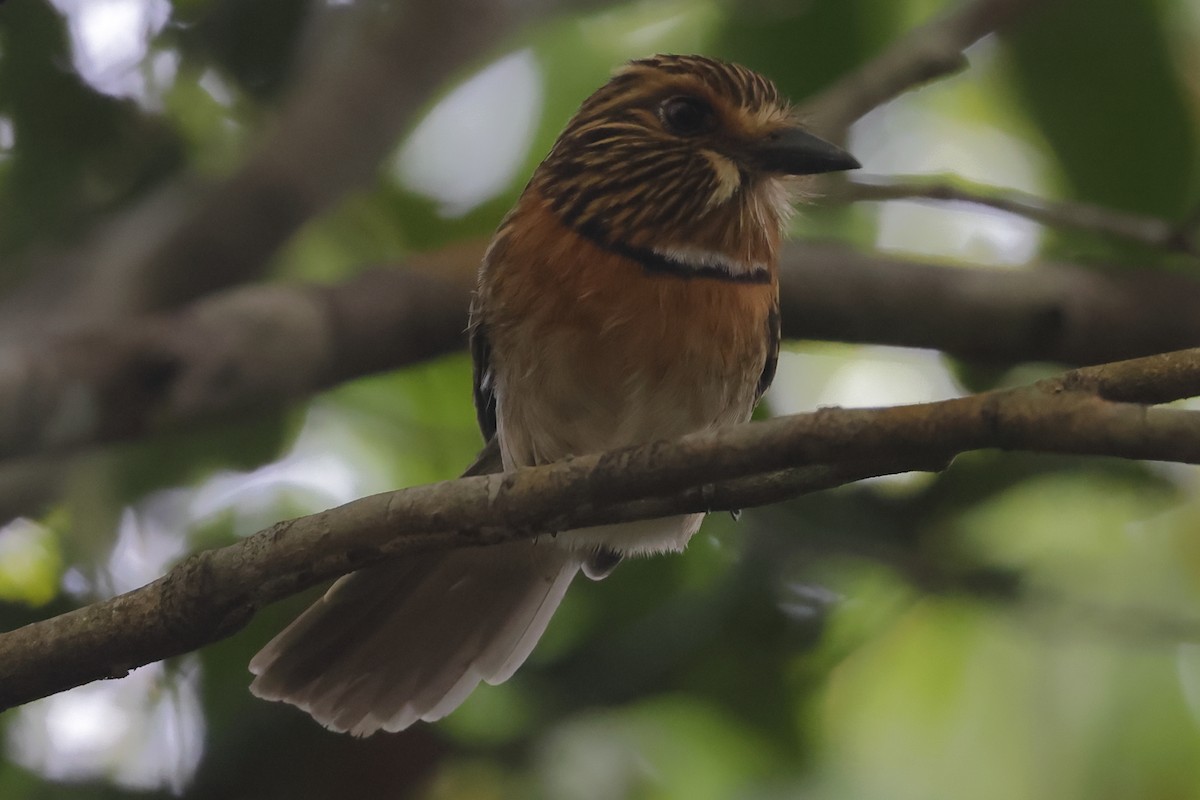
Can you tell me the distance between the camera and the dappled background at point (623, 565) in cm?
378

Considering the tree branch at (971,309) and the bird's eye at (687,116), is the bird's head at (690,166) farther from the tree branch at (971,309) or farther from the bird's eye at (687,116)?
the tree branch at (971,309)

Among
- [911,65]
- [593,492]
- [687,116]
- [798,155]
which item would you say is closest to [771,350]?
[798,155]

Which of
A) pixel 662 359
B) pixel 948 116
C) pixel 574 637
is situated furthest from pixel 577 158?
pixel 948 116

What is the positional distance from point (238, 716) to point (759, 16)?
260 centimetres

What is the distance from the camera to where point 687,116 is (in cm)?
343

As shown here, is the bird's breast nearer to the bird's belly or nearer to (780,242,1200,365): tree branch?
the bird's belly

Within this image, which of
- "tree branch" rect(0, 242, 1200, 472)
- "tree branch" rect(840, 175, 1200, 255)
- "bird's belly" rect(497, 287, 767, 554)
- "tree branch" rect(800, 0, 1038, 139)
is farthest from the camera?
"tree branch" rect(800, 0, 1038, 139)

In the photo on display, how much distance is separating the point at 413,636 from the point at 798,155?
146 centimetres

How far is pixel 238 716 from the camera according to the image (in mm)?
3717

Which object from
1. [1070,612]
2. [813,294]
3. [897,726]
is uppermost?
[813,294]

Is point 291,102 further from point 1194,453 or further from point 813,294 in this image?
point 1194,453

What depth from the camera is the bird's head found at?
327cm

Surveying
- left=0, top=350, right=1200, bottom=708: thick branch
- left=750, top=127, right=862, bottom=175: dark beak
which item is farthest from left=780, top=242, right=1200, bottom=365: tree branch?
left=0, top=350, right=1200, bottom=708: thick branch

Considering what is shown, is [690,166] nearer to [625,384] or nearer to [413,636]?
[625,384]
